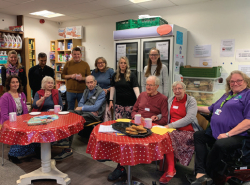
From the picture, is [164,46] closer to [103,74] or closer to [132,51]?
[132,51]

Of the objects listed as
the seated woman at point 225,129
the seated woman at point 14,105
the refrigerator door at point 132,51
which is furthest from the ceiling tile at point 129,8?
the seated woman at point 225,129

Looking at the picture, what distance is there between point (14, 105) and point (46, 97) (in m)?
0.46

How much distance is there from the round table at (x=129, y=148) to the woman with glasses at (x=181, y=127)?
0.57 m

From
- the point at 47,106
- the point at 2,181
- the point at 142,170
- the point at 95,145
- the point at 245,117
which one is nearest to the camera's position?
the point at 95,145

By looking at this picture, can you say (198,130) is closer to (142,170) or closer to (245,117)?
(245,117)

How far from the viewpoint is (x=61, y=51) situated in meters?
6.72

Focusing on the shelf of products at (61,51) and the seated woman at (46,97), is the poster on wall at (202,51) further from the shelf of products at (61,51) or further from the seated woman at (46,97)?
the shelf of products at (61,51)

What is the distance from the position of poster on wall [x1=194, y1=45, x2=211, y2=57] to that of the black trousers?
7.92 ft

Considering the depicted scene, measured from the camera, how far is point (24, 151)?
3.08m

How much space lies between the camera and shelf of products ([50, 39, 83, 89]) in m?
6.41

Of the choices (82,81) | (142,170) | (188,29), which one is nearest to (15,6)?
(82,81)

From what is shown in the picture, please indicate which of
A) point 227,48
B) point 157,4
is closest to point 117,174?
point 227,48

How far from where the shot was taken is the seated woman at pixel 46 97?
3.18 meters

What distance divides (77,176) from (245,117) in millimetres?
2127
